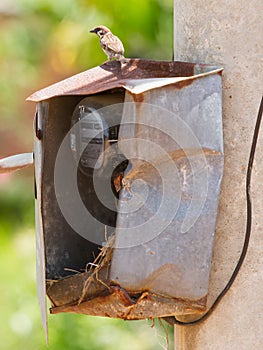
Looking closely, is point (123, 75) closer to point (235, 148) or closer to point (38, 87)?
point (235, 148)

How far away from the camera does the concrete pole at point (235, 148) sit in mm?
2211

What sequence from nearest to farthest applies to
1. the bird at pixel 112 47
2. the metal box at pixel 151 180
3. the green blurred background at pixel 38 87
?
the metal box at pixel 151 180 → the bird at pixel 112 47 → the green blurred background at pixel 38 87

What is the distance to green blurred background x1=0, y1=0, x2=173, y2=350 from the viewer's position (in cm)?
577

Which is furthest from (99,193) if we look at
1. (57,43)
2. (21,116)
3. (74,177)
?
(21,116)

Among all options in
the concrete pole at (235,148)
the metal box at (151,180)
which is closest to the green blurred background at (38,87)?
the concrete pole at (235,148)

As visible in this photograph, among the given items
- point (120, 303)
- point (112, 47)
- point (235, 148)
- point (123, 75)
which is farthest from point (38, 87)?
point (120, 303)

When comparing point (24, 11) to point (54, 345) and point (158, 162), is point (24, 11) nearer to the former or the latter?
point (54, 345)

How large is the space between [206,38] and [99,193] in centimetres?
55

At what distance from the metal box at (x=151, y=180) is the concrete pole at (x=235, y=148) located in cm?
6

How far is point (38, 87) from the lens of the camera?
22.0ft

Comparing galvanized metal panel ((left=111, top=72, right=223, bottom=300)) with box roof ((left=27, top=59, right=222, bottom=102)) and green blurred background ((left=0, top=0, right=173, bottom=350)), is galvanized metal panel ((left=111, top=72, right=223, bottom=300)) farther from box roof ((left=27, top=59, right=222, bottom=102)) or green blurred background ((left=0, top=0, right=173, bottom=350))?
green blurred background ((left=0, top=0, right=173, bottom=350))

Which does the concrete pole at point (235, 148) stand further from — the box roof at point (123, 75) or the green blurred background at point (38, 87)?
the green blurred background at point (38, 87)

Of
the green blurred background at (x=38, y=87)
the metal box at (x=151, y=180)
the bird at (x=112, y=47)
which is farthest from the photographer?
the green blurred background at (x=38, y=87)

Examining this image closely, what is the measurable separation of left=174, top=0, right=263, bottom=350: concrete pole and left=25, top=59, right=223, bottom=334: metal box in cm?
6
